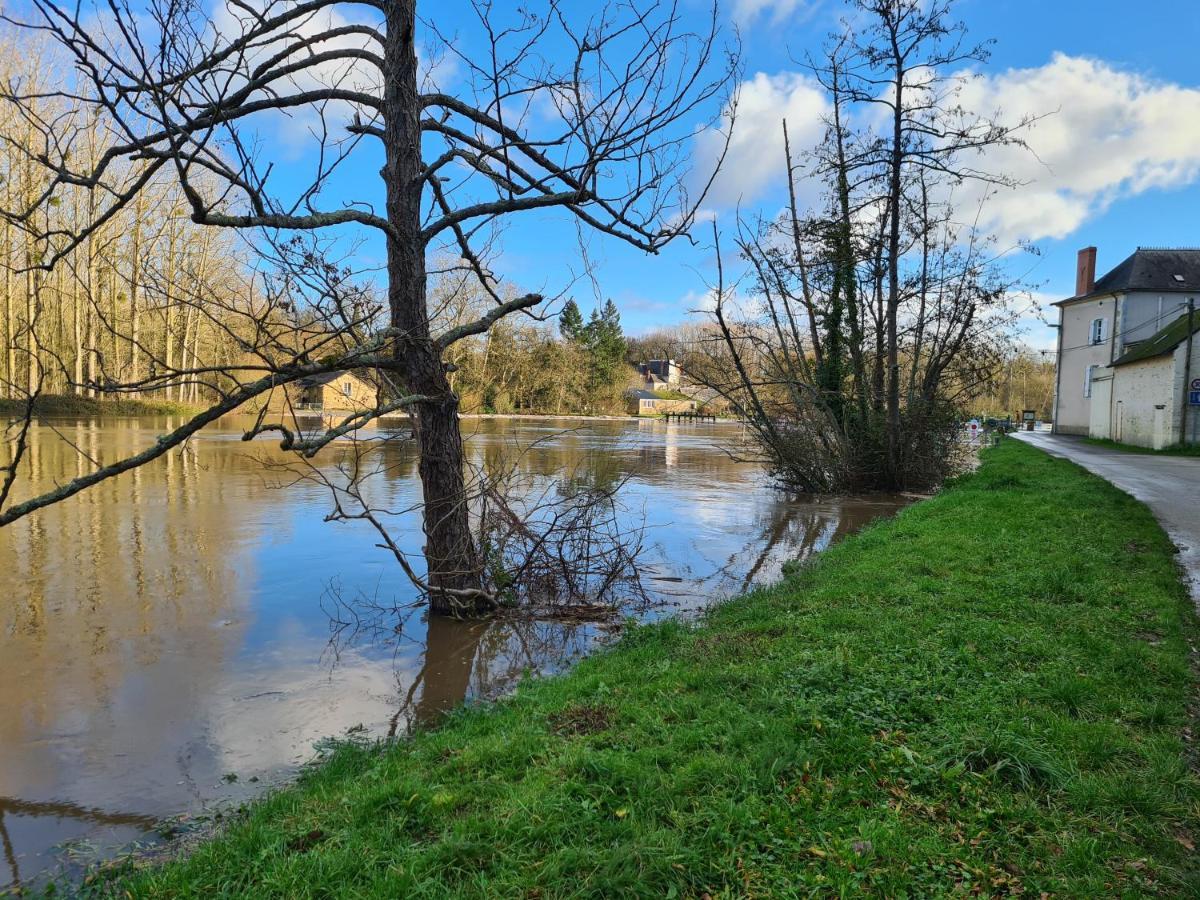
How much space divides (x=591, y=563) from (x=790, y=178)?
13694 millimetres

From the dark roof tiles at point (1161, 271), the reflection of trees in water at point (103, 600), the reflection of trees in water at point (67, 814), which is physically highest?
the dark roof tiles at point (1161, 271)

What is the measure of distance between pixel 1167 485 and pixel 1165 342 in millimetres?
16706

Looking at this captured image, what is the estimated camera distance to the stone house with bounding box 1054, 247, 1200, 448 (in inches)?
1035

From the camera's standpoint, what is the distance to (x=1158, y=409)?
2691 centimetres

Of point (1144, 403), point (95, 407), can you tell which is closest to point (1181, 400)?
point (1144, 403)

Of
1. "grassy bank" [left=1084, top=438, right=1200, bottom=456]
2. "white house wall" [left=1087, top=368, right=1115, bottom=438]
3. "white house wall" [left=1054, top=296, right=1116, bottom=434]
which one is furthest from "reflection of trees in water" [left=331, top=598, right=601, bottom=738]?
"white house wall" [left=1054, top=296, right=1116, bottom=434]

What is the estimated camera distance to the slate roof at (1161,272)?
121 ft

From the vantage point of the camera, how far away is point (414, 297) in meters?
7.05

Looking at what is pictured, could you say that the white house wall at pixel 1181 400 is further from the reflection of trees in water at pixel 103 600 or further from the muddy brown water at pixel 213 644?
the reflection of trees in water at pixel 103 600

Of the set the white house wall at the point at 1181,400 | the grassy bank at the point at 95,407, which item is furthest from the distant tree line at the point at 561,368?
the white house wall at the point at 1181,400

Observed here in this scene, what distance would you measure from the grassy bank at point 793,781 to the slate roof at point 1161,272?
132ft

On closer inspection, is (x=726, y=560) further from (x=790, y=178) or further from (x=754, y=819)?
(x=790, y=178)

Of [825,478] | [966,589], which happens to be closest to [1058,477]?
[825,478]

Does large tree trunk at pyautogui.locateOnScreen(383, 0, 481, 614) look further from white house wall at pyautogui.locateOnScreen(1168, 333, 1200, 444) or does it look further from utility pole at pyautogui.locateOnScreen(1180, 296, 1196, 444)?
white house wall at pyautogui.locateOnScreen(1168, 333, 1200, 444)
